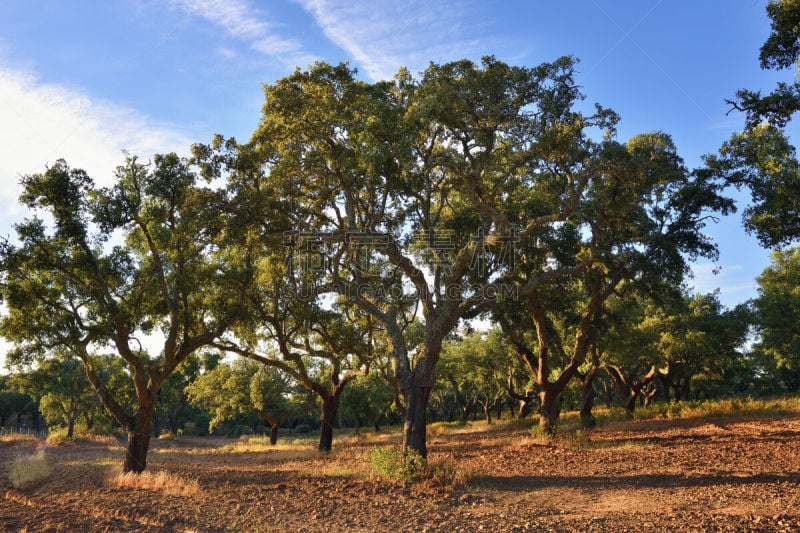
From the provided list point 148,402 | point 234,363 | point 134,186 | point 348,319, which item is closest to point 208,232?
point 134,186

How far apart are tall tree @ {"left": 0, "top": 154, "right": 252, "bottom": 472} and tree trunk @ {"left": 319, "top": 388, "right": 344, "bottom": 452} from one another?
1032cm

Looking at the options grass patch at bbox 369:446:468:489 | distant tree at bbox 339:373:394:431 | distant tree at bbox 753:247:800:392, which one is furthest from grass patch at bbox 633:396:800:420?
distant tree at bbox 339:373:394:431

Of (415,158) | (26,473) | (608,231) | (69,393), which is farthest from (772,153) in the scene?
(69,393)

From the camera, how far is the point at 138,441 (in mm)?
15617

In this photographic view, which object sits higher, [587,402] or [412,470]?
[412,470]

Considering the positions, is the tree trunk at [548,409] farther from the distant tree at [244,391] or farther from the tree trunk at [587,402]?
the distant tree at [244,391]

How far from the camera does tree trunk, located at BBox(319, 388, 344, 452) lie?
83.3 feet

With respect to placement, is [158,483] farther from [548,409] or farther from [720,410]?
[720,410]

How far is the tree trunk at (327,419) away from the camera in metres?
25.4

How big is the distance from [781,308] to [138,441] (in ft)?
124

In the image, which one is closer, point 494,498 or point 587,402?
point 494,498

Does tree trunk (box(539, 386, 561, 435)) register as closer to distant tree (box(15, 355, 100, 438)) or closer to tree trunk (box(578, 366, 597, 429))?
tree trunk (box(578, 366, 597, 429))

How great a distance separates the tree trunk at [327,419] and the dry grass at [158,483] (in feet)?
39.4

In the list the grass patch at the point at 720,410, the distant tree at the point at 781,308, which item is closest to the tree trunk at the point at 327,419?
the grass patch at the point at 720,410
